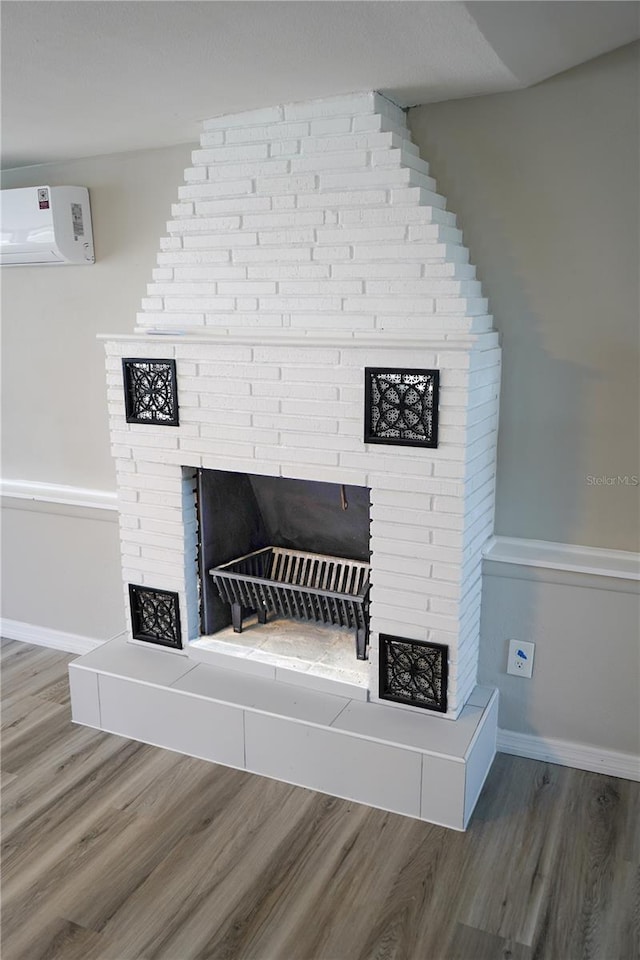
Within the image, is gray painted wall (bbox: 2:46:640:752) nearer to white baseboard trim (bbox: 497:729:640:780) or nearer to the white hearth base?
white baseboard trim (bbox: 497:729:640:780)

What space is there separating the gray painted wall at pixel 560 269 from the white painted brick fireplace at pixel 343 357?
0.09 m

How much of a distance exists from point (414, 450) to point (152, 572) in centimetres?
115

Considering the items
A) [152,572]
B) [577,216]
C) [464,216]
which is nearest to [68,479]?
[152,572]

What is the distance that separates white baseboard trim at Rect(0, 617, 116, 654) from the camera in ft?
11.1

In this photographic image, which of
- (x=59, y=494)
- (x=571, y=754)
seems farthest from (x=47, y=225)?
(x=571, y=754)

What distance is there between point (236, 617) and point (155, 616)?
0.31 meters

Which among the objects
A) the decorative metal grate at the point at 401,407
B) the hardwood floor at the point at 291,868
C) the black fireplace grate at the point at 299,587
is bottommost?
the hardwood floor at the point at 291,868

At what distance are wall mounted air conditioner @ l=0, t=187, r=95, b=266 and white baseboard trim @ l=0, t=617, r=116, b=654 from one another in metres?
1.65

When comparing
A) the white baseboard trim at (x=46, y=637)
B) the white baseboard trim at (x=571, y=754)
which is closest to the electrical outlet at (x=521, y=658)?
the white baseboard trim at (x=571, y=754)

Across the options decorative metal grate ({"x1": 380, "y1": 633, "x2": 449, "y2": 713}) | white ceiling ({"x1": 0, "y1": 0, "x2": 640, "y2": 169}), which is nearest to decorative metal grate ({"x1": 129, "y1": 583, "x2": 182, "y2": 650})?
decorative metal grate ({"x1": 380, "y1": 633, "x2": 449, "y2": 713})

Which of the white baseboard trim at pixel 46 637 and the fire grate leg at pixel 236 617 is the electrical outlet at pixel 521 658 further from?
the white baseboard trim at pixel 46 637

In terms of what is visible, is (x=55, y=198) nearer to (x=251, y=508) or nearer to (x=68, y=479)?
(x=68, y=479)

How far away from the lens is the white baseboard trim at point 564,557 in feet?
7.65

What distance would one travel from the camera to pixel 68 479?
131 inches
